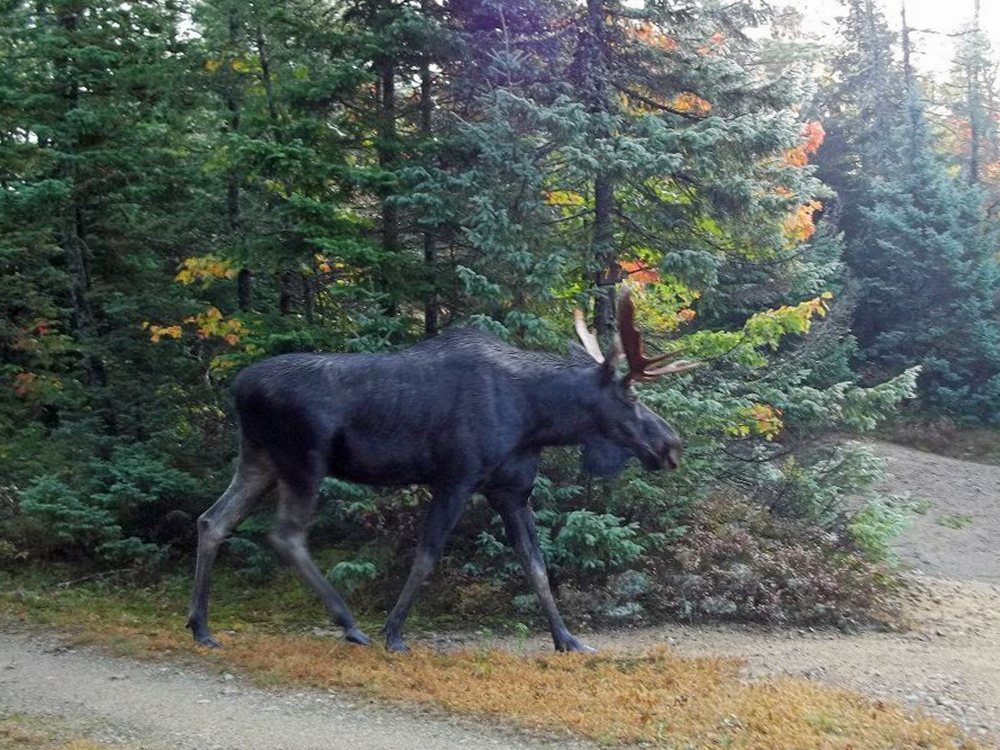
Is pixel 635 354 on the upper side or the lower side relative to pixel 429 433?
upper

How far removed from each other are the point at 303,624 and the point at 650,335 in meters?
5.46

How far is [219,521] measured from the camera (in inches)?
349

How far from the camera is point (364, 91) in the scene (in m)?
12.1

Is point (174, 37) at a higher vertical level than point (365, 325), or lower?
higher

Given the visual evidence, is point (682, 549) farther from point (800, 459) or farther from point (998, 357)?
point (998, 357)

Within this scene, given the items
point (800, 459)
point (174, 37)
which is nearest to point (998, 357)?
point (800, 459)

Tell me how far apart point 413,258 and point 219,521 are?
3.97 metres

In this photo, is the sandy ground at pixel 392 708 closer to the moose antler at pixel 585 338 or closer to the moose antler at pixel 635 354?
the moose antler at pixel 635 354

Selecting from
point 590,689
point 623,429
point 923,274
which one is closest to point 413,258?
point 623,429

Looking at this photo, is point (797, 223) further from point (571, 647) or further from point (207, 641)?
point (207, 641)

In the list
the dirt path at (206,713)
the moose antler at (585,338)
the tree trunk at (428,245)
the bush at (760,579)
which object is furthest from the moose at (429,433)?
the tree trunk at (428,245)

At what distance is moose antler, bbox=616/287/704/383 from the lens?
8.25 meters

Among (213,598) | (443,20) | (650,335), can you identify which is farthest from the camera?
Answer: (650,335)

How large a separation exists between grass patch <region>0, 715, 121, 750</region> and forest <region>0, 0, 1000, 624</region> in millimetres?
3834
